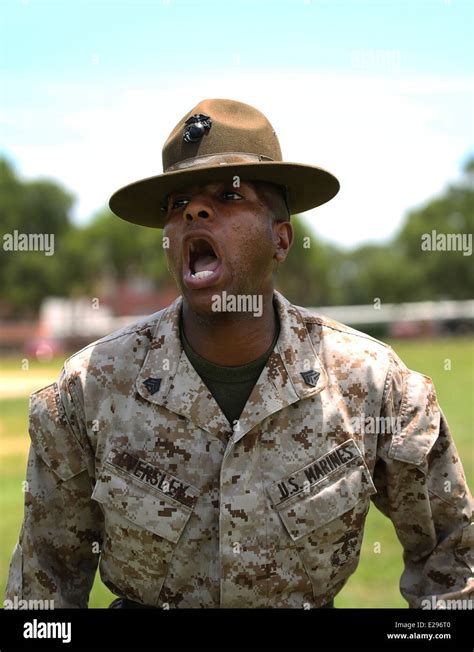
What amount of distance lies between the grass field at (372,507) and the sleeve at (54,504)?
1656 millimetres

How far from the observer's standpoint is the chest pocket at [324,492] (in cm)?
287

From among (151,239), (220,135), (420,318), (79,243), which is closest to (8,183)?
(79,243)

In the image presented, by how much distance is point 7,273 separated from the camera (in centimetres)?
5400

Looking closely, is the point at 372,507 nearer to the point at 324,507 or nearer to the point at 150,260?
the point at 324,507

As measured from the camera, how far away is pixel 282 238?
120 inches

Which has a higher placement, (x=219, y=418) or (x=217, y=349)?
(x=217, y=349)

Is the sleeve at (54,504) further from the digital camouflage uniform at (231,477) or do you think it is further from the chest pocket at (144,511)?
the chest pocket at (144,511)

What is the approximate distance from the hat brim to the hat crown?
0.11m

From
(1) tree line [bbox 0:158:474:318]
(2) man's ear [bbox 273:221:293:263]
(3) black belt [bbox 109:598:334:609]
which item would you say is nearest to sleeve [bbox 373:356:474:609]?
(3) black belt [bbox 109:598:334:609]

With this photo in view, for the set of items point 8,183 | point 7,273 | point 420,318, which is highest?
point 8,183

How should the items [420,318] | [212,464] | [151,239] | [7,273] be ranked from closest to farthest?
[212,464] < [7,273] < [420,318] < [151,239]

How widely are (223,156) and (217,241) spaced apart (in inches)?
13.9
